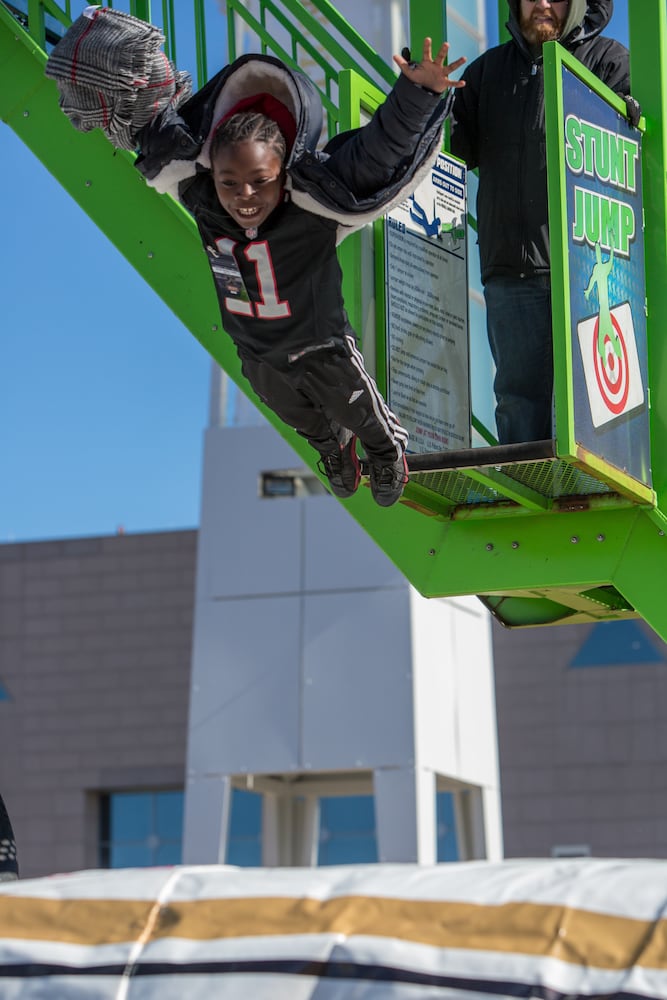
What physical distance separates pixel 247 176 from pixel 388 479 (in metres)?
1.44

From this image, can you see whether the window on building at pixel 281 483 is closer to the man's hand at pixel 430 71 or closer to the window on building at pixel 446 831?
the man's hand at pixel 430 71

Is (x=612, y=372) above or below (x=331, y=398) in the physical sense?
above

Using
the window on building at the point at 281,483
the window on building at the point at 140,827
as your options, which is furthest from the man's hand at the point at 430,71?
the window on building at the point at 140,827

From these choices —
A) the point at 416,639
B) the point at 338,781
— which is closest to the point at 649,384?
A: the point at 416,639

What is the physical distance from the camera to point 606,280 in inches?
246

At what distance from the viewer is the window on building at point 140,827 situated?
96.0 feet

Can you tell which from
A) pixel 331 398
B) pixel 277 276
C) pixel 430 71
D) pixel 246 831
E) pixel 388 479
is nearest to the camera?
pixel 430 71

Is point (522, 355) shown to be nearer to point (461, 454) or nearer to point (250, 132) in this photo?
point (461, 454)

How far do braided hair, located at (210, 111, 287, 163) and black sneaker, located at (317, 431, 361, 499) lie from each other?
4.59ft

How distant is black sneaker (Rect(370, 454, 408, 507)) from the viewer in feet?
19.0

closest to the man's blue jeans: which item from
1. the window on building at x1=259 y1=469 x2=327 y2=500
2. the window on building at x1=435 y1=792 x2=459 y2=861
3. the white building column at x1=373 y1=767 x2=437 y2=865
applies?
the white building column at x1=373 y1=767 x2=437 y2=865

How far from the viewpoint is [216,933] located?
2467mm

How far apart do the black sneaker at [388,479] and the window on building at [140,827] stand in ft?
79.3

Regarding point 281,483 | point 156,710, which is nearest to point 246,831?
point 156,710
